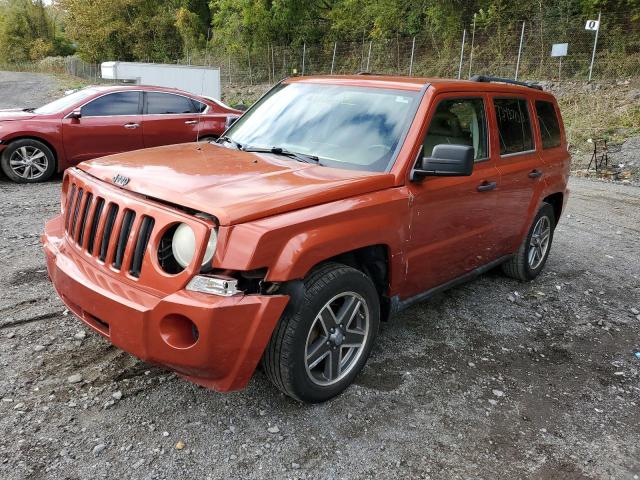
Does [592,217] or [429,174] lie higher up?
[429,174]

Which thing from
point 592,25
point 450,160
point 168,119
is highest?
point 592,25

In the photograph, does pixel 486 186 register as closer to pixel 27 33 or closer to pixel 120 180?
pixel 120 180

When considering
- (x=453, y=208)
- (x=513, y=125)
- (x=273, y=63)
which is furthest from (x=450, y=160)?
(x=273, y=63)

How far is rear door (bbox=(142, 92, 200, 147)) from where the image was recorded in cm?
938

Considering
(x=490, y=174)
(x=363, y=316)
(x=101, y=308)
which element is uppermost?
(x=490, y=174)

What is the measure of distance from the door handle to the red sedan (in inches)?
177

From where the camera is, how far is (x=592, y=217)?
8.36 m

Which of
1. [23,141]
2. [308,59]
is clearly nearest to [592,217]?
[23,141]

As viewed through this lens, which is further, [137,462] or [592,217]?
[592,217]

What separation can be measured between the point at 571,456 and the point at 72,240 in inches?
119

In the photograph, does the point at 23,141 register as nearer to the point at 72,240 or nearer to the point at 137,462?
the point at 72,240

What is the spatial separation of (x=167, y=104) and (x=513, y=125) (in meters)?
6.71

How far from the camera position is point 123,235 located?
9.41 ft

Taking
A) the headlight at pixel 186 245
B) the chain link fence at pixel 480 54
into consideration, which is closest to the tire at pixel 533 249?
the headlight at pixel 186 245
